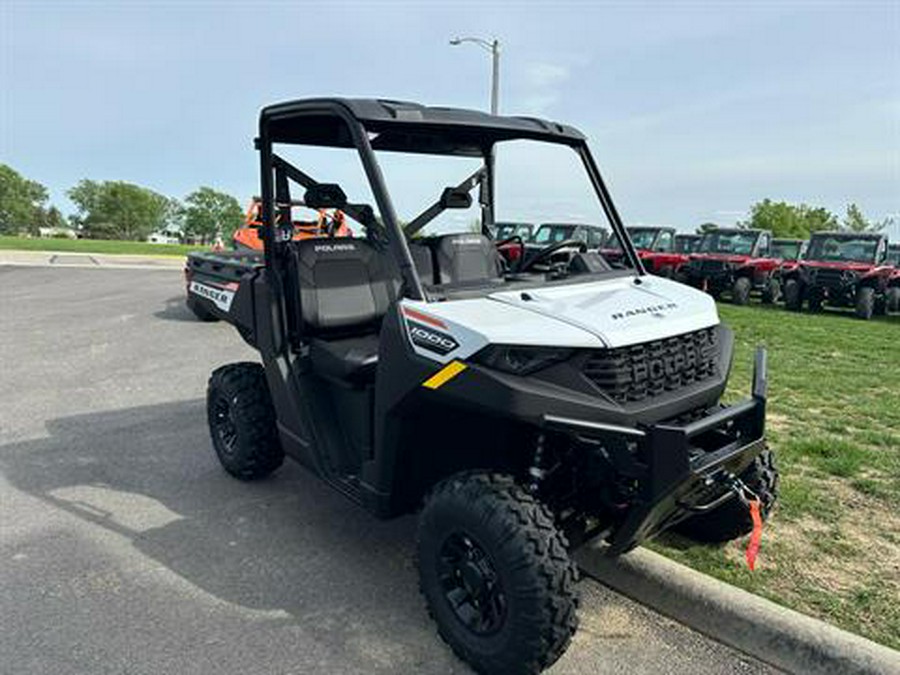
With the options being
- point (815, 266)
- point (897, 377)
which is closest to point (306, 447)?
point (897, 377)

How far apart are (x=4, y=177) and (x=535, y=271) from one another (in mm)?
111906

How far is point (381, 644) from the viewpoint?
271cm

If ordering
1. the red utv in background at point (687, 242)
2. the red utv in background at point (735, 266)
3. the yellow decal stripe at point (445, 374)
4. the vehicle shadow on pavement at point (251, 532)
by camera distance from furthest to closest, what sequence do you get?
the red utv in background at point (687, 242) → the red utv in background at point (735, 266) → the vehicle shadow on pavement at point (251, 532) → the yellow decal stripe at point (445, 374)

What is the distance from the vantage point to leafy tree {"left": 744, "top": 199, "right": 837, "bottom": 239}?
156 ft

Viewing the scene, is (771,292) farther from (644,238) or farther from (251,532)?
(251,532)

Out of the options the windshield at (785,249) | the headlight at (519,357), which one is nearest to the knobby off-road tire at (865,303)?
the windshield at (785,249)

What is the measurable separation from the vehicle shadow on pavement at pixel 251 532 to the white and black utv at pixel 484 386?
27 cm

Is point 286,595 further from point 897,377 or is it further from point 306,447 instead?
point 897,377

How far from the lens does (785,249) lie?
18609 millimetres

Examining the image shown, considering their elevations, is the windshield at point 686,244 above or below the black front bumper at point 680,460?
above

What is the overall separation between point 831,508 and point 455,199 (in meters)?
2.61

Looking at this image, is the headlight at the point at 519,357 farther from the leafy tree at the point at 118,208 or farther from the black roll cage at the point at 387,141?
the leafy tree at the point at 118,208

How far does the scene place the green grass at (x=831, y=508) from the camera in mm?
2900

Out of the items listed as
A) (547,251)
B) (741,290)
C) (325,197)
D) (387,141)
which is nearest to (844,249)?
(741,290)
